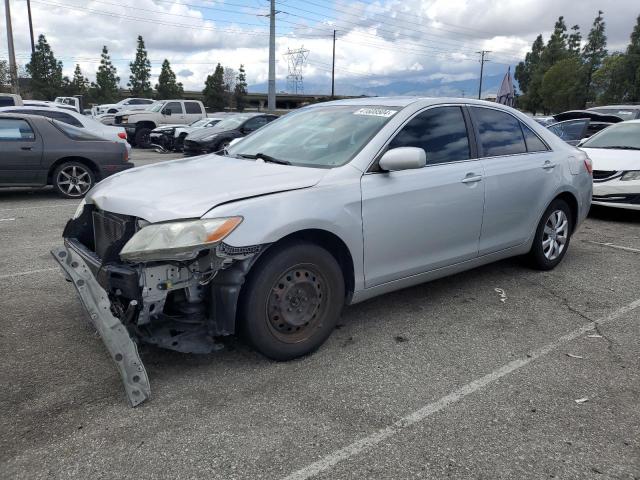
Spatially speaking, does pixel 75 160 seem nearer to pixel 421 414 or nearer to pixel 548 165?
pixel 548 165

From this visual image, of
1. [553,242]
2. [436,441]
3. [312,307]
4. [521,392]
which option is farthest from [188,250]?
[553,242]

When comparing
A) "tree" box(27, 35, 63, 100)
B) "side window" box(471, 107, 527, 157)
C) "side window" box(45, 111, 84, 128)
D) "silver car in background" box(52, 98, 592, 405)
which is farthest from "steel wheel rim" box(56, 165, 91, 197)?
"tree" box(27, 35, 63, 100)

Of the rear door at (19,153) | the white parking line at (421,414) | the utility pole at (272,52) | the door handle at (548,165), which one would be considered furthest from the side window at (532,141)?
the utility pole at (272,52)

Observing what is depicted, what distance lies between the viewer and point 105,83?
6116 centimetres

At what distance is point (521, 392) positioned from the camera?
10.4 ft

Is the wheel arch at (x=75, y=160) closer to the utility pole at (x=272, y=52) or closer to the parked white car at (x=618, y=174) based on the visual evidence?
the parked white car at (x=618, y=174)

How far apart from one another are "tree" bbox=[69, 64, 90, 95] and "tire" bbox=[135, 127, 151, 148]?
39.9 meters

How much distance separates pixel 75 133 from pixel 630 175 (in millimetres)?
9154

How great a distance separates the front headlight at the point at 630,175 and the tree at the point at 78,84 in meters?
58.2

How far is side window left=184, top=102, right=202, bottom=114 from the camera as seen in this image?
23578 mm

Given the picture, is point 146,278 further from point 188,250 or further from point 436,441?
point 436,441

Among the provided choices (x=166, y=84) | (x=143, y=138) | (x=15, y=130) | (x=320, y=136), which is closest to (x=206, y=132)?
(x=143, y=138)

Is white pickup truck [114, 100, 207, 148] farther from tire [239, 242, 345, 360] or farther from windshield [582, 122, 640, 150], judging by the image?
tire [239, 242, 345, 360]

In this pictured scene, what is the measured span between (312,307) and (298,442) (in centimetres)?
99
